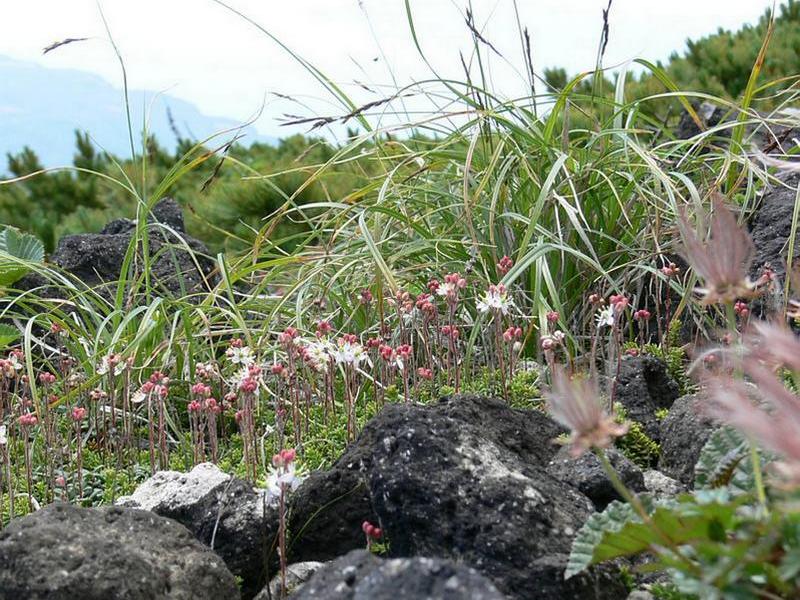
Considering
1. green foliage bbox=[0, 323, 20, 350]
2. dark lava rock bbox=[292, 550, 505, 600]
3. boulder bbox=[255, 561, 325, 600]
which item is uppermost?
green foliage bbox=[0, 323, 20, 350]

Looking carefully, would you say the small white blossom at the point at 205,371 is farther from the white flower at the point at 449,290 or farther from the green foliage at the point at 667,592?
the green foliage at the point at 667,592

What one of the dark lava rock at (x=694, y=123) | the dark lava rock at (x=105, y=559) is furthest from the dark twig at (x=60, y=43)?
the dark lava rock at (x=694, y=123)

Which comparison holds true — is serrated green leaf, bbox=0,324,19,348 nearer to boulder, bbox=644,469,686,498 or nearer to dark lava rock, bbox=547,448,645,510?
dark lava rock, bbox=547,448,645,510

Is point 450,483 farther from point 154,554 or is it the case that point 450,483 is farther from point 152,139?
point 152,139

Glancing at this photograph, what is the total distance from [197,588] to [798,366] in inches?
54.2

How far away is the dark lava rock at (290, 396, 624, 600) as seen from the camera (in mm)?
1902

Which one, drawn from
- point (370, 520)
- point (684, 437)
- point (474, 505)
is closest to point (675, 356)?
point (684, 437)

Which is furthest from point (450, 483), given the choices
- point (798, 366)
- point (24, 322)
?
point (24, 322)

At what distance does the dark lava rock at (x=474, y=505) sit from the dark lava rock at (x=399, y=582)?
1.49 ft

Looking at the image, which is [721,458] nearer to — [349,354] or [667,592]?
[667,592]

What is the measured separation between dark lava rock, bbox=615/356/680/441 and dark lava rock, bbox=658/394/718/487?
227mm

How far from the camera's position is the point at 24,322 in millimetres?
5031

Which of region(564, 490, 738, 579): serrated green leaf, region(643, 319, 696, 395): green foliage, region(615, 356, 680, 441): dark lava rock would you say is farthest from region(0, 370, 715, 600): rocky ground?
region(643, 319, 696, 395): green foliage

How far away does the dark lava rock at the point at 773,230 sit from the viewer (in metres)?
3.86
